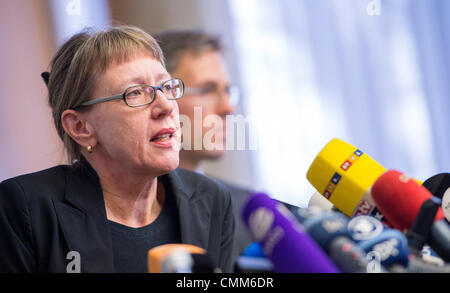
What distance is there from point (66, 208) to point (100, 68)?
14.4 inches

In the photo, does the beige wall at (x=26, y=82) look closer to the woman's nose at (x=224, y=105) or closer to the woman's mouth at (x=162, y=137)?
the woman's nose at (x=224, y=105)

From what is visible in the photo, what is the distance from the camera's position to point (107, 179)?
1451 millimetres

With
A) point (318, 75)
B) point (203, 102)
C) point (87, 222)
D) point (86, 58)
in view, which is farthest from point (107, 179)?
point (318, 75)

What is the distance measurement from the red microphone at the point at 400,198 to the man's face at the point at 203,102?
1.53m

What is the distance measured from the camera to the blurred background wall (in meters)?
3.06

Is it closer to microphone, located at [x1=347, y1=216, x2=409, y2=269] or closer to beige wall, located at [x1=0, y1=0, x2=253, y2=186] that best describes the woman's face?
microphone, located at [x1=347, y1=216, x2=409, y2=269]

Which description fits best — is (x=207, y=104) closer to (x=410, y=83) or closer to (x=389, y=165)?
(x=389, y=165)

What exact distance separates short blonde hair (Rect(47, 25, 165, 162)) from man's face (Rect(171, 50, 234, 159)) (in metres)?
0.99

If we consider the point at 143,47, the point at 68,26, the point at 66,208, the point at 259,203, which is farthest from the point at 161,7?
the point at 259,203

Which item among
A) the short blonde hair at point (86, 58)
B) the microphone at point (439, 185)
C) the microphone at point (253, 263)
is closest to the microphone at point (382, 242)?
the microphone at point (253, 263)

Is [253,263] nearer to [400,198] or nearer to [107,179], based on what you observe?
[400,198]

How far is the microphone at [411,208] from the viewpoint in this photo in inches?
36.7

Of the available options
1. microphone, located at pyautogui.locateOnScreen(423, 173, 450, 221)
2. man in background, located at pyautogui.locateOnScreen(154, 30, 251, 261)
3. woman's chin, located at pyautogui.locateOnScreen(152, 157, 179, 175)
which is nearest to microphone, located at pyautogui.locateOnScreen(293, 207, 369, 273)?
microphone, located at pyautogui.locateOnScreen(423, 173, 450, 221)

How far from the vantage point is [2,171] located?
7.88 feet
